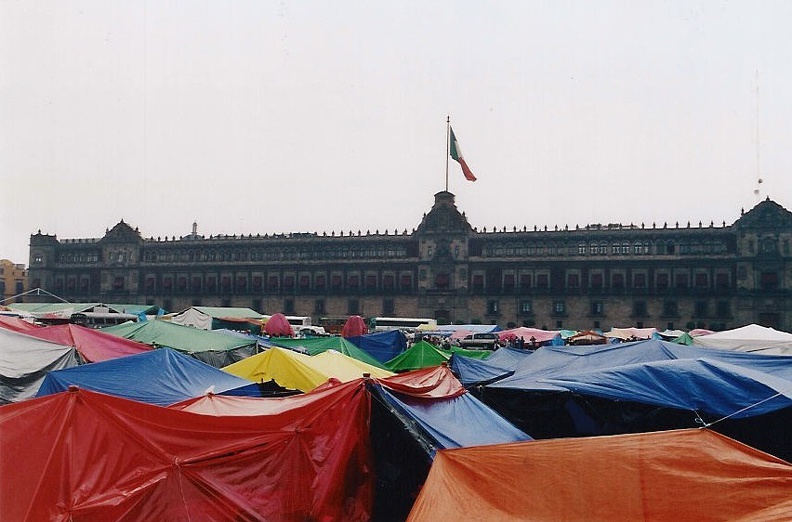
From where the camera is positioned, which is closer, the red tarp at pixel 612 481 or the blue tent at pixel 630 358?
the red tarp at pixel 612 481

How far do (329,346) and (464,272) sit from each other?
36204mm

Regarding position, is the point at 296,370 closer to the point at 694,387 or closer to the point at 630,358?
the point at 630,358

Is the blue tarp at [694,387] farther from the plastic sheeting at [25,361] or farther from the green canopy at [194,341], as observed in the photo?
the green canopy at [194,341]

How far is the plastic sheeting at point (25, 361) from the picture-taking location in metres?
12.7

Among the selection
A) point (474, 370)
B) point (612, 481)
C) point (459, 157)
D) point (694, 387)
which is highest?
point (459, 157)

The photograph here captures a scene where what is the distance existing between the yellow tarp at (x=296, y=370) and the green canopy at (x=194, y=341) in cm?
512

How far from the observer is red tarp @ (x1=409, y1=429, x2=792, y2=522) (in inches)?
219

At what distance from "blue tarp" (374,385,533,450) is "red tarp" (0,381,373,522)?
2.45 feet

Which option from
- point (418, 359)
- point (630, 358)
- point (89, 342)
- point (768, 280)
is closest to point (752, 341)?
point (630, 358)

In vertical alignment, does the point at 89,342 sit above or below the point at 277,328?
above

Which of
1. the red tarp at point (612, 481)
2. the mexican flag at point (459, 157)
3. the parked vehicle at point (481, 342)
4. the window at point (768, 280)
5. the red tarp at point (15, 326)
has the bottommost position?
the parked vehicle at point (481, 342)

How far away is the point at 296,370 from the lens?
12969mm

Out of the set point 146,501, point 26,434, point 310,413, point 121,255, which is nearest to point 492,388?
point 310,413

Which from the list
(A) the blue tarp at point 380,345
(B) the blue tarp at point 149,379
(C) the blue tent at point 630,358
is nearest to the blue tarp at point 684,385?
(C) the blue tent at point 630,358
